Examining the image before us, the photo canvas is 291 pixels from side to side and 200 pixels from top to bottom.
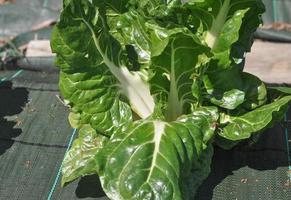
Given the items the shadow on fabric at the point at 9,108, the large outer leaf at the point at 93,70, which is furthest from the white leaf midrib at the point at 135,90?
the shadow on fabric at the point at 9,108

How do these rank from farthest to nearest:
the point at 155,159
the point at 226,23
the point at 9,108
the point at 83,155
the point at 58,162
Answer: the point at 9,108
the point at 58,162
the point at 83,155
the point at 226,23
the point at 155,159

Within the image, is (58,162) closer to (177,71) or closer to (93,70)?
(93,70)

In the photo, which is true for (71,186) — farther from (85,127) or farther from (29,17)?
(29,17)

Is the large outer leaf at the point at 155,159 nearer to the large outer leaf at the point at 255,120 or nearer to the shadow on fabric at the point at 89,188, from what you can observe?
the large outer leaf at the point at 255,120

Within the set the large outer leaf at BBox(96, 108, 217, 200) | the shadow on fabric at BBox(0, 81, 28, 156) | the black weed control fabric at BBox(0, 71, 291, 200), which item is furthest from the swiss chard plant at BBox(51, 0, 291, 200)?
the shadow on fabric at BBox(0, 81, 28, 156)

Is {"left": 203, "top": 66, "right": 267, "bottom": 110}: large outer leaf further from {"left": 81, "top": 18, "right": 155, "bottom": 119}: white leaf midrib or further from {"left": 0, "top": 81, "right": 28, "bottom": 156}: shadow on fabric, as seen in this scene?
{"left": 0, "top": 81, "right": 28, "bottom": 156}: shadow on fabric

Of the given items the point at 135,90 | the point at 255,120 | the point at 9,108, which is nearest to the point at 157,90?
the point at 135,90
